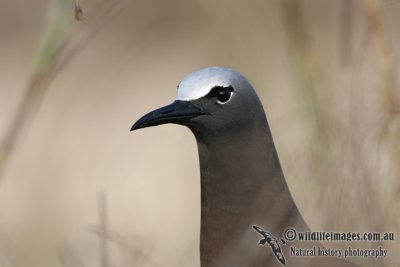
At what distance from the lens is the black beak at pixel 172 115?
3.33 metres

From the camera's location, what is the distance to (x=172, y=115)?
337cm

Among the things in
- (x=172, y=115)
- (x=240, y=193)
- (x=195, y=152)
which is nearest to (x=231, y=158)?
(x=240, y=193)

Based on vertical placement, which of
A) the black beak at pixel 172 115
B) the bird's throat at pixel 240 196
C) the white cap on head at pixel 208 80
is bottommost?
the bird's throat at pixel 240 196

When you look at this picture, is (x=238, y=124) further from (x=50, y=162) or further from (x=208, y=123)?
(x=50, y=162)

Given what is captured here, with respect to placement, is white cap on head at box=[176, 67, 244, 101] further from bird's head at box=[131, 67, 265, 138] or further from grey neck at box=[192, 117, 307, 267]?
grey neck at box=[192, 117, 307, 267]

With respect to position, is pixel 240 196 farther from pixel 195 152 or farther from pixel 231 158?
pixel 195 152

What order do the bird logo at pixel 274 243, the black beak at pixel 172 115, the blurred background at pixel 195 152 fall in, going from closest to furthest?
1. the blurred background at pixel 195 152
2. the bird logo at pixel 274 243
3. the black beak at pixel 172 115

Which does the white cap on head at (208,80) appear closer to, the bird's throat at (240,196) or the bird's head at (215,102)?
the bird's head at (215,102)

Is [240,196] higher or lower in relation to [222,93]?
lower

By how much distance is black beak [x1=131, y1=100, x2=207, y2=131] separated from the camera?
3328 millimetres

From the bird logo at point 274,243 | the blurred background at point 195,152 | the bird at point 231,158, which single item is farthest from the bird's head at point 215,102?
the bird logo at point 274,243

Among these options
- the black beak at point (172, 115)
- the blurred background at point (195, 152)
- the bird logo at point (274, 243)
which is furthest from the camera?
the black beak at point (172, 115)

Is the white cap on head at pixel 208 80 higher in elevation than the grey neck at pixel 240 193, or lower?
higher

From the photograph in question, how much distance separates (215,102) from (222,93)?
1.4 inches
